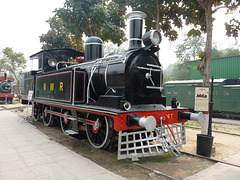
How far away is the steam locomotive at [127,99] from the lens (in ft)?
13.0

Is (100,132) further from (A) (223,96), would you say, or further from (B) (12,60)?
(B) (12,60)

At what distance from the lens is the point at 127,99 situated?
4.42m

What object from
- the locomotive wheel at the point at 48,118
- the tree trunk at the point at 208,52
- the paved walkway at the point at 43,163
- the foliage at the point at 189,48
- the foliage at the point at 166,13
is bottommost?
the paved walkway at the point at 43,163

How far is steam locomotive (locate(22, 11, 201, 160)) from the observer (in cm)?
395

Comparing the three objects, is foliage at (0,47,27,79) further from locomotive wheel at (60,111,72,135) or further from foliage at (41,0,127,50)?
locomotive wheel at (60,111,72,135)

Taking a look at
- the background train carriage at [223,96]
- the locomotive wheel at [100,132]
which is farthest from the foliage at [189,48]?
the locomotive wheel at [100,132]

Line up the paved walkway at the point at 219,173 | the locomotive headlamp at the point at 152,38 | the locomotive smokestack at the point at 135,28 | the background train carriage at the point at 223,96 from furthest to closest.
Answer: the background train carriage at the point at 223,96 < the locomotive smokestack at the point at 135,28 < the locomotive headlamp at the point at 152,38 < the paved walkway at the point at 219,173

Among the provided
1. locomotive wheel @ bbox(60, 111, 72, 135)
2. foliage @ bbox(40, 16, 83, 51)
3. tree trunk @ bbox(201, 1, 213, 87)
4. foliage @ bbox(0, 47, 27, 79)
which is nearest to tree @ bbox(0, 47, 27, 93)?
foliage @ bbox(0, 47, 27, 79)

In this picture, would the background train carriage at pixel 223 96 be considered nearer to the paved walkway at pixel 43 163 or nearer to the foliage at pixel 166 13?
the foliage at pixel 166 13

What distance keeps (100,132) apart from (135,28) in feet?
9.17

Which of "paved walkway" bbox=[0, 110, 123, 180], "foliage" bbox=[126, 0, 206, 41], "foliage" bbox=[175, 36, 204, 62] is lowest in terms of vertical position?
"paved walkway" bbox=[0, 110, 123, 180]

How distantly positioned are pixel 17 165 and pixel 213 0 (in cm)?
618

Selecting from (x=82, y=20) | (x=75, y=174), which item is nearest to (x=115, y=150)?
(x=75, y=174)

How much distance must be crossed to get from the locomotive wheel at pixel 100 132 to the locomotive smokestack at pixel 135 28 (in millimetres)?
1989
